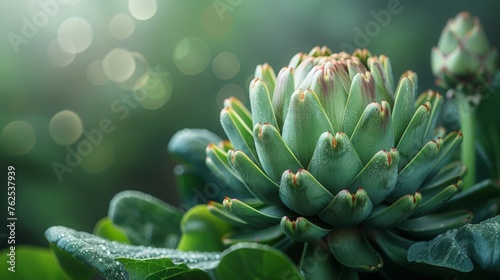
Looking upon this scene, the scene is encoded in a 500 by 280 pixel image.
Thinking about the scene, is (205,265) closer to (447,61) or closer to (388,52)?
(447,61)

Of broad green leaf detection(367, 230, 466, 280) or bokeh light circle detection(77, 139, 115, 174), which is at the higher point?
bokeh light circle detection(77, 139, 115, 174)

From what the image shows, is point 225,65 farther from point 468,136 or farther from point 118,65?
point 468,136

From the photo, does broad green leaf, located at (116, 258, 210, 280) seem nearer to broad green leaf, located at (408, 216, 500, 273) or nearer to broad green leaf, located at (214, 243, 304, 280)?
broad green leaf, located at (214, 243, 304, 280)

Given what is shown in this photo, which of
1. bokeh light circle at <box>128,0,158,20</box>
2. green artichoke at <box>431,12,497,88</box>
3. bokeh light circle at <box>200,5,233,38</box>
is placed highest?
bokeh light circle at <box>128,0,158,20</box>

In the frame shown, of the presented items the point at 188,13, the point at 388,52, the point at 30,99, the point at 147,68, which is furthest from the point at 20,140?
the point at 388,52

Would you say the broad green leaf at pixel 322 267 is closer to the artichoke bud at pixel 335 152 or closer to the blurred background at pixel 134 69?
the artichoke bud at pixel 335 152

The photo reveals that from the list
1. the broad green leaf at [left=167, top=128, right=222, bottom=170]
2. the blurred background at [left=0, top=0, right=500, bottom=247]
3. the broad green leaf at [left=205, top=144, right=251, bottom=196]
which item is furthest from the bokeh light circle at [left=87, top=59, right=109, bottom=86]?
the broad green leaf at [left=205, top=144, right=251, bottom=196]

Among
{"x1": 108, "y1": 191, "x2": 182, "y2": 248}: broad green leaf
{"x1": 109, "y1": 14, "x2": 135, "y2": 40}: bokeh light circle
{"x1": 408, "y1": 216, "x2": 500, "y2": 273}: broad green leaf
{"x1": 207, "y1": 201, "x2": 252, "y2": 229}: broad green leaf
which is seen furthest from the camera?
{"x1": 109, "y1": 14, "x2": 135, "y2": 40}: bokeh light circle

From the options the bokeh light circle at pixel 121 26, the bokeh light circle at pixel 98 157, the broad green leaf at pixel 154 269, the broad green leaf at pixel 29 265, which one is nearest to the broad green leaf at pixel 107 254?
the broad green leaf at pixel 154 269
